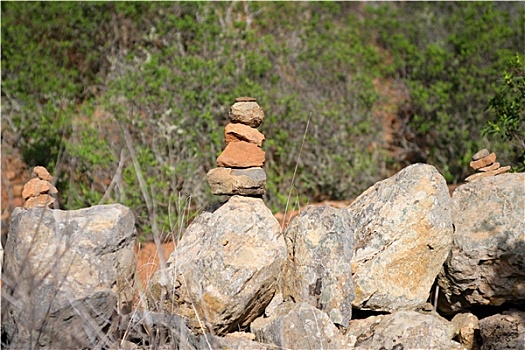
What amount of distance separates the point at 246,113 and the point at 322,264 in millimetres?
1122

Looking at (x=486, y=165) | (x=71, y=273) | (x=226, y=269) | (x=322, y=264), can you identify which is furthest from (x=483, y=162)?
(x=71, y=273)

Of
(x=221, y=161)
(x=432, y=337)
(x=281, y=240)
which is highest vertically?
(x=221, y=161)

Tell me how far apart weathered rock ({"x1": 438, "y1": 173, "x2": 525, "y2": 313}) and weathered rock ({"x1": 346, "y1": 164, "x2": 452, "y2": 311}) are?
0.40 ft

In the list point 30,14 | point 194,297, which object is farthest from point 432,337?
point 30,14

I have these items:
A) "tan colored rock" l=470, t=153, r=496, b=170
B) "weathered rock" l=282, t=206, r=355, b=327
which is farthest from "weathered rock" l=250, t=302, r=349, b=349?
"tan colored rock" l=470, t=153, r=496, b=170

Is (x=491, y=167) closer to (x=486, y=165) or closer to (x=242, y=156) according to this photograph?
(x=486, y=165)

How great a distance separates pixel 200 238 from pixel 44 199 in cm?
113

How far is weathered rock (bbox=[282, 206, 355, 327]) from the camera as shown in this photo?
4.34 meters

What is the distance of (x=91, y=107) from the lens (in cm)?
850

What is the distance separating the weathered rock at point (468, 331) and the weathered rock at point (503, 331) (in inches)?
3.7

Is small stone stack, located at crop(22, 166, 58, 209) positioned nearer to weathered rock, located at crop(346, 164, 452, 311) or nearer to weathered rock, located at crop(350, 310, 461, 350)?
weathered rock, located at crop(346, 164, 452, 311)

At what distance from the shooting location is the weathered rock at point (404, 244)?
4.50 m

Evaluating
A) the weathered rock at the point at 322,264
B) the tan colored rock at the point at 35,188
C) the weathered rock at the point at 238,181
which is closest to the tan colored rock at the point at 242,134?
the weathered rock at the point at 238,181

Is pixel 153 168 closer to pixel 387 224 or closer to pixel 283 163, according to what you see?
pixel 283 163
